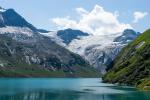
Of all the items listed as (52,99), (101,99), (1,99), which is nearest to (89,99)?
(101,99)

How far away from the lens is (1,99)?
450 feet

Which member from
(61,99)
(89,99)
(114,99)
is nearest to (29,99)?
(61,99)

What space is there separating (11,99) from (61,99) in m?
20.1

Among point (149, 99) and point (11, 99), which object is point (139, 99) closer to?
point (149, 99)

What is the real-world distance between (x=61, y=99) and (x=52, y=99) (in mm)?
3670

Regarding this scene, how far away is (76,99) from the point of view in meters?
141

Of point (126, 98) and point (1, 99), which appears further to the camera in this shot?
point (126, 98)

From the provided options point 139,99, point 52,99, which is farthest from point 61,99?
point 139,99

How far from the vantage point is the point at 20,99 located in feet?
459

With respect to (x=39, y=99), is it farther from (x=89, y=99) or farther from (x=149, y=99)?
(x=149, y=99)

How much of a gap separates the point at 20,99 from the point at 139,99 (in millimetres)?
48152

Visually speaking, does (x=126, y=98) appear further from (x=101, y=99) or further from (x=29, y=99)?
(x=29, y=99)

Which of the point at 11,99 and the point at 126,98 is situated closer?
the point at 11,99

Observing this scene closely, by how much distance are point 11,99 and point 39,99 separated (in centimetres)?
1128
